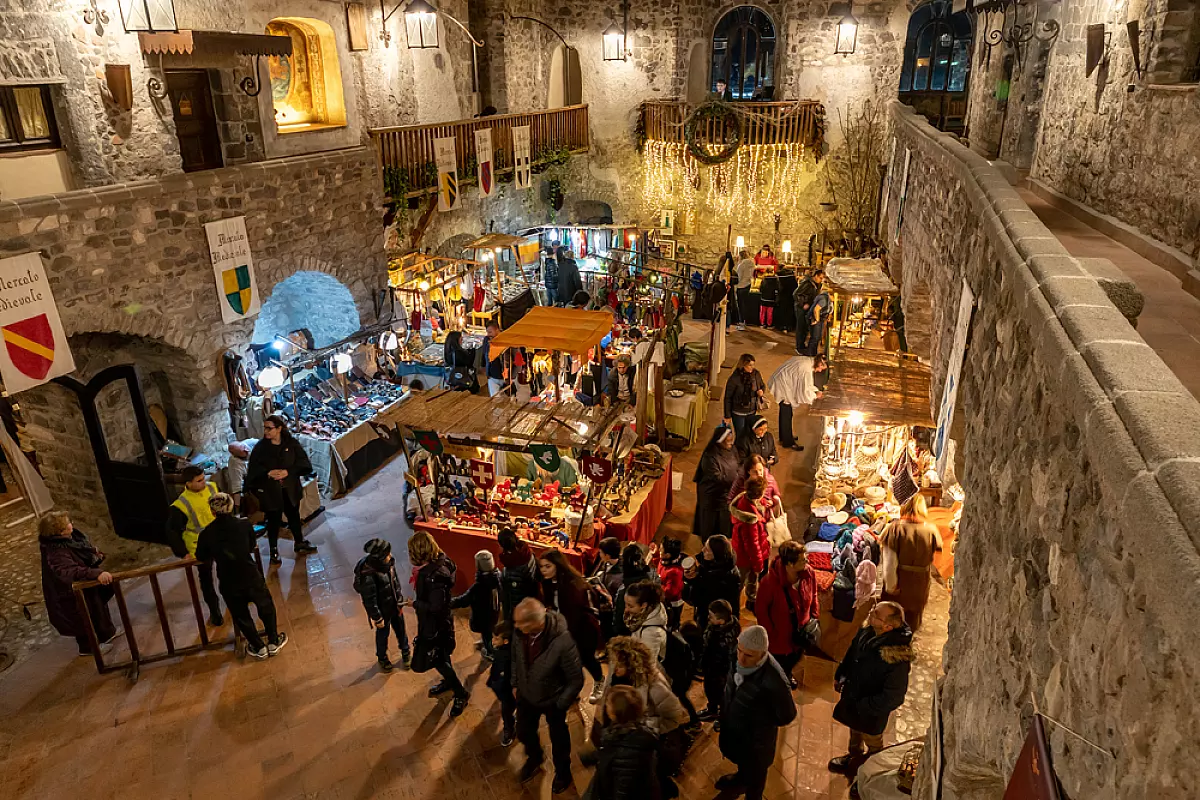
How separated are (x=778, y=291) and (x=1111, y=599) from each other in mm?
13668

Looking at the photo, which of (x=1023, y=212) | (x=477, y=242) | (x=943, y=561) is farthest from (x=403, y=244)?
(x=1023, y=212)

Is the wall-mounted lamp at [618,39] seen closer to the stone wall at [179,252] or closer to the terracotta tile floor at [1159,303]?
the stone wall at [179,252]

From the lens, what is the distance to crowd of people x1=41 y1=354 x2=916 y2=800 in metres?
4.36

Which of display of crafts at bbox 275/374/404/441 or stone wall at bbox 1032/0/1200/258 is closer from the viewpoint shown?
stone wall at bbox 1032/0/1200/258

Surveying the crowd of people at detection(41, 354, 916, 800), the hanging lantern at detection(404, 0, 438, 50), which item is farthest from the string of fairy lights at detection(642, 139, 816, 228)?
the crowd of people at detection(41, 354, 916, 800)

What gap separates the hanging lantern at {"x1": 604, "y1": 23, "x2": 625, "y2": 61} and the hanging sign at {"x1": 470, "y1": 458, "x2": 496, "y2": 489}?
43.3 feet

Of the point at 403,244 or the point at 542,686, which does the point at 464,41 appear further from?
the point at 542,686

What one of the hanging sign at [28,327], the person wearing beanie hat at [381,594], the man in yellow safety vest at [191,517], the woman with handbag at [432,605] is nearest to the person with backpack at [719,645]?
the woman with handbag at [432,605]

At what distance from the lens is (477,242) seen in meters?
13.2

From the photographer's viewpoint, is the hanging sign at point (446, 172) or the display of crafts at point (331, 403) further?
the hanging sign at point (446, 172)

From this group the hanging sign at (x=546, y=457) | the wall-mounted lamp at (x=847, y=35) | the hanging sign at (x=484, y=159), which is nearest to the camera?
the hanging sign at (x=546, y=457)

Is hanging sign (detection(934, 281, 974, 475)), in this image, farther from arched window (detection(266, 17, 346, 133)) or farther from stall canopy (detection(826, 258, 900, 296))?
arched window (detection(266, 17, 346, 133))

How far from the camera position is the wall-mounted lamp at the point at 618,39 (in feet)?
58.1

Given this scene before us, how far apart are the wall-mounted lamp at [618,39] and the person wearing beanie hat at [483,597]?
15.0 metres
